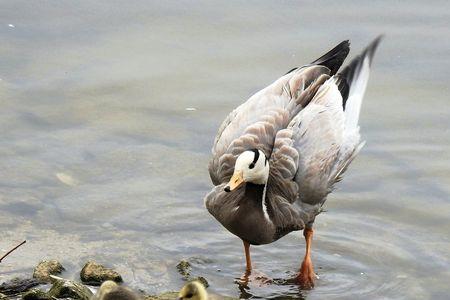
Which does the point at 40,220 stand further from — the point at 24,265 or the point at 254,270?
the point at 254,270

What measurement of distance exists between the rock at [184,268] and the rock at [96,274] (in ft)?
2.56

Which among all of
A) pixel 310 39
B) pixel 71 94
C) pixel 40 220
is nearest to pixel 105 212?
pixel 40 220

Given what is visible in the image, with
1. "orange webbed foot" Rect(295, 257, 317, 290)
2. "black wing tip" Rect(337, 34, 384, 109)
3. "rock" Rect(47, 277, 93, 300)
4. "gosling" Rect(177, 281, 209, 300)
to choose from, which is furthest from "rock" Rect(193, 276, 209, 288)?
"black wing tip" Rect(337, 34, 384, 109)

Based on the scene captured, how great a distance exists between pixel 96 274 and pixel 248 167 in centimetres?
155

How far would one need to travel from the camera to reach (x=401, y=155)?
38.0ft

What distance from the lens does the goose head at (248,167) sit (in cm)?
921

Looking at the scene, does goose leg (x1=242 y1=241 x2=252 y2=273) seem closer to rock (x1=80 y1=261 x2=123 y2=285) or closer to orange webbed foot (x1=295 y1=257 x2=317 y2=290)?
orange webbed foot (x1=295 y1=257 x2=317 y2=290)

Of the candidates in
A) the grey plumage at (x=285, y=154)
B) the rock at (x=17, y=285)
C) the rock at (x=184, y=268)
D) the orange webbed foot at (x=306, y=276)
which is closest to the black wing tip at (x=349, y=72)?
the grey plumage at (x=285, y=154)

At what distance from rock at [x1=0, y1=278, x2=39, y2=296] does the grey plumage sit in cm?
189

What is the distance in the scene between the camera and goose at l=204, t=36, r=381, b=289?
955 cm

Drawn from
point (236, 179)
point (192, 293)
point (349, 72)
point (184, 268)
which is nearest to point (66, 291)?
point (192, 293)

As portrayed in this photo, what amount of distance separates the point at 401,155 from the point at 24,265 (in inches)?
171

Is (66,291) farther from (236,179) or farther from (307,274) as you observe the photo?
(307,274)

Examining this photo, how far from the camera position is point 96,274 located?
28.5ft
